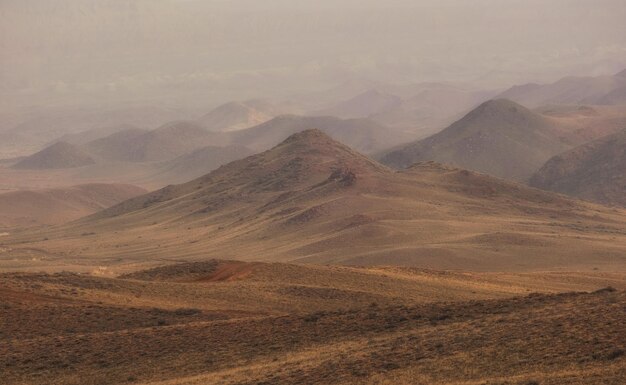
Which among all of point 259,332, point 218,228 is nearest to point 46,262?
point 218,228

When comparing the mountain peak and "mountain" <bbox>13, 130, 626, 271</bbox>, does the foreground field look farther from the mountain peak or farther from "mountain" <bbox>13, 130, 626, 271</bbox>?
the mountain peak

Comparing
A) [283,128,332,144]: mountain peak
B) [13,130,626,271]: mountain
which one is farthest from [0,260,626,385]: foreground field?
[283,128,332,144]: mountain peak

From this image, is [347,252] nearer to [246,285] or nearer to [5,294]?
[246,285]

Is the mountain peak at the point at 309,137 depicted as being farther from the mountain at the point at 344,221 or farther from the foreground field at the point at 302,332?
the foreground field at the point at 302,332

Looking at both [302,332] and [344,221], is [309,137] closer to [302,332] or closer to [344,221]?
[344,221]

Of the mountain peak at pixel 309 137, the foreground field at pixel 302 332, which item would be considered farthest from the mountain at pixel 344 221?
the foreground field at pixel 302 332
